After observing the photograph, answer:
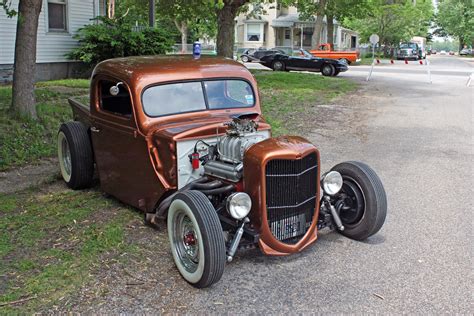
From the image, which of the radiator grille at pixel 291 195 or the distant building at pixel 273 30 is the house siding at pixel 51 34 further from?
the distant building at pixel 273 30

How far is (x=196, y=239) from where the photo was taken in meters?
3.99

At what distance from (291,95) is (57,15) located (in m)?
7.55

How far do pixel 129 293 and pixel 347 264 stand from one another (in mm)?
1832

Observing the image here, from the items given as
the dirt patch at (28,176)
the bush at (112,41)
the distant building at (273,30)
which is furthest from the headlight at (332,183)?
the distant building at (273,30)

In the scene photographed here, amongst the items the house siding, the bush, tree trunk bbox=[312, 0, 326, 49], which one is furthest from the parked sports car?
the house siding

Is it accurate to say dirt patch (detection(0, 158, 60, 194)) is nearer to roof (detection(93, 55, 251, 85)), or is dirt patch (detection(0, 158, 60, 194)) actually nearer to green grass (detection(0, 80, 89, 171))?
green grass (detection(0, 80, 89, 171))

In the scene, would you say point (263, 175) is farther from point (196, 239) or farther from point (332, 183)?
point (332, 183)

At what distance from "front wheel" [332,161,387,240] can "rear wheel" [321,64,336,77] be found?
2063 centimetres

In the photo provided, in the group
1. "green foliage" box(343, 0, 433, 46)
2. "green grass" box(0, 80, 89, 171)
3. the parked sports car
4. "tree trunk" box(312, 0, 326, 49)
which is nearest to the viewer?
"green grass" box(0, 80, 89, 171)

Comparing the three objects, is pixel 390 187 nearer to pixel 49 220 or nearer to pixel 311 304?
pixel 311 304

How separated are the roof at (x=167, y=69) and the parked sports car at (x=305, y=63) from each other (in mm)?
19707

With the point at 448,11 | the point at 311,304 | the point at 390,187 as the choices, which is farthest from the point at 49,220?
the point at 448,11

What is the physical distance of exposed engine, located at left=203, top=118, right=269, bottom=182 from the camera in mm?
4371

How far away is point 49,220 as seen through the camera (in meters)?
5.36
